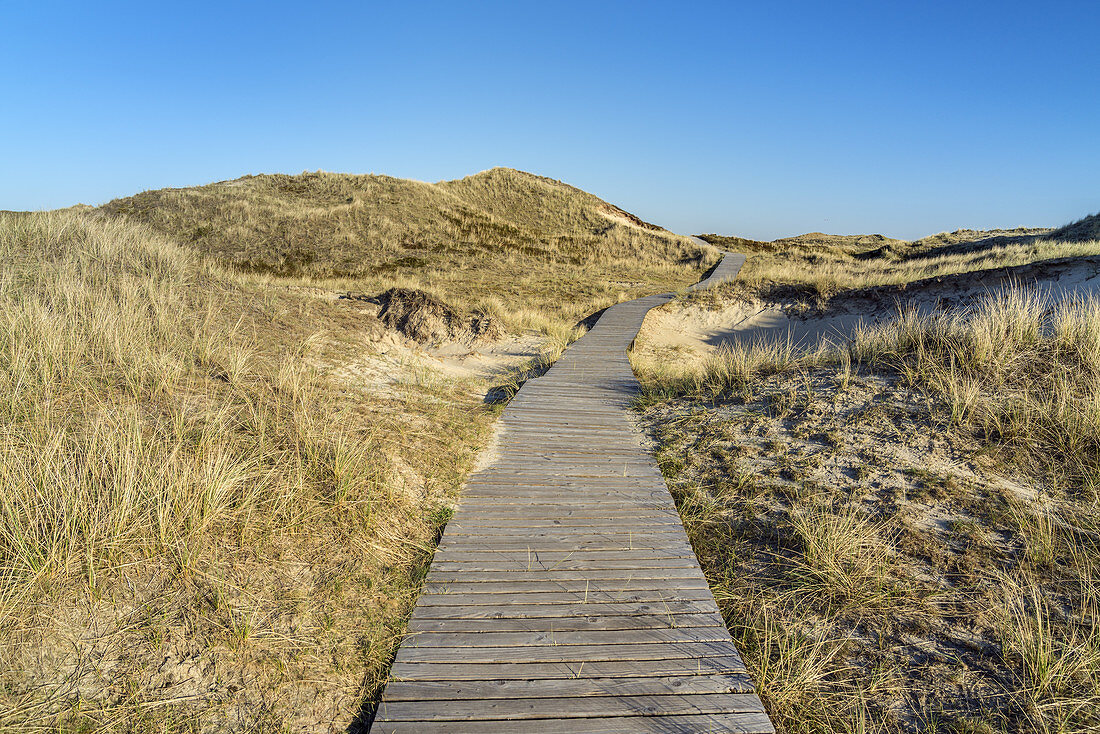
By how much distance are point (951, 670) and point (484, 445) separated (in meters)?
4.94

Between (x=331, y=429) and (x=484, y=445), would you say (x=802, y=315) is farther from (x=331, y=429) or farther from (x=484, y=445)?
(x=331, y=429)

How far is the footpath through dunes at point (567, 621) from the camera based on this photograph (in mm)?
3020

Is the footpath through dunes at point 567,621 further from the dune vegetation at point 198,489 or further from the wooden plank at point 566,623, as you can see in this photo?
the dune vegetation at point 198,489

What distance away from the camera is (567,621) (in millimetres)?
3713

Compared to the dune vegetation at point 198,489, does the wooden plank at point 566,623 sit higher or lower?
lower

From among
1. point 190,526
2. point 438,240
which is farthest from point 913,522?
point 438,240

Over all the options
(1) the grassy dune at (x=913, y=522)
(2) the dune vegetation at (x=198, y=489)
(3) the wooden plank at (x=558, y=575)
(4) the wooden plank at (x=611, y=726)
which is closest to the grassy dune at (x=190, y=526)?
(2) the dune vegetation at (x=198, y=489)

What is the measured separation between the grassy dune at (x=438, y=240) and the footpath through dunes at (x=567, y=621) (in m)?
9.75

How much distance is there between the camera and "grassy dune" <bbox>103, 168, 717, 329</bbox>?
20505 mm

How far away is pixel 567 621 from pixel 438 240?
27350 mm

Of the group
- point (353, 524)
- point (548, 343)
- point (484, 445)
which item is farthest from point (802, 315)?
point (353, 524)

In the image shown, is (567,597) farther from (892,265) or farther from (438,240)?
(438,240)

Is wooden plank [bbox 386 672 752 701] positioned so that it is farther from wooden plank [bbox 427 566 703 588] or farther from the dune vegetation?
wooden plank [bbox 427 566 703 588]

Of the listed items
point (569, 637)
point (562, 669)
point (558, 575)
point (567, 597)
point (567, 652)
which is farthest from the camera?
point (558, 575)
